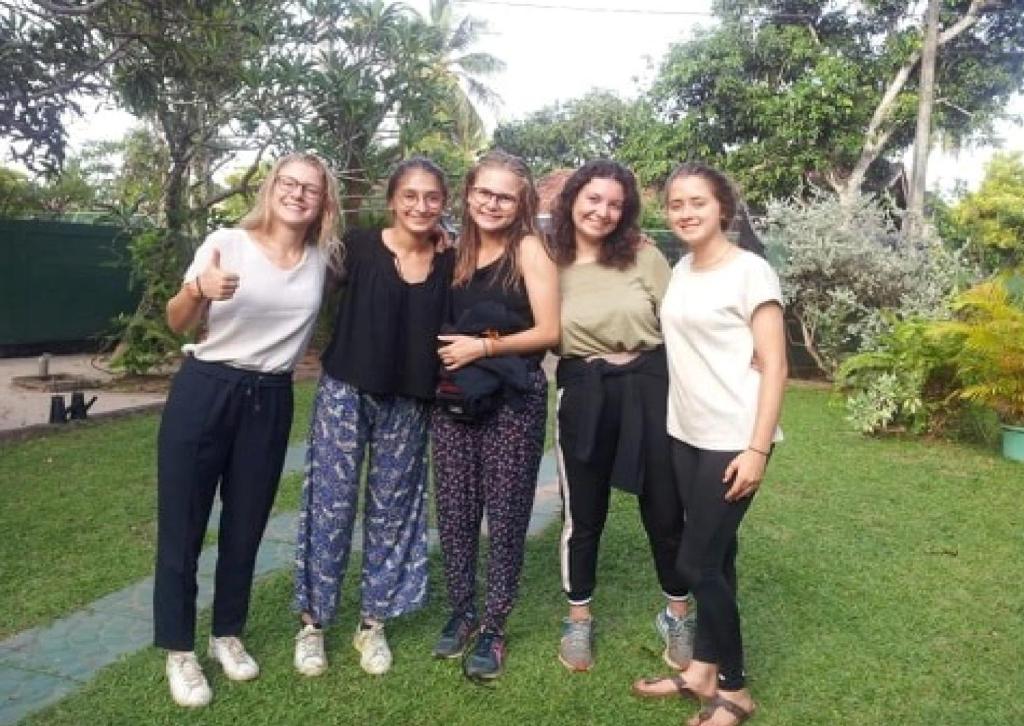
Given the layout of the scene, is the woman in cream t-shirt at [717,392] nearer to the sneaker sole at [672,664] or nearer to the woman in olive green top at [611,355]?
the woman in olive green top at [611,355]

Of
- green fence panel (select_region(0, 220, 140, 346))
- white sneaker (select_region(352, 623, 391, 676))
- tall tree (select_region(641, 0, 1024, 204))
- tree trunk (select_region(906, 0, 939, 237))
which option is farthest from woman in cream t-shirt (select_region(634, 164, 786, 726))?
tall tree (select_region(641, 0, 1024, 204))

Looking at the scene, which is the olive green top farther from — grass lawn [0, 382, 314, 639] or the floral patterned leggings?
grass lawn [0, 382, 314, 639]

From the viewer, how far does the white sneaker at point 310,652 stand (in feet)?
9.90

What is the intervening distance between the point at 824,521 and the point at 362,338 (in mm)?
3292

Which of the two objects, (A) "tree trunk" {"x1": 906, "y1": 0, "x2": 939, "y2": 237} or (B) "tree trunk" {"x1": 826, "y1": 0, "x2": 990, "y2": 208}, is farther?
(B) "tree trunk" {"x1": 826, "y1": 0, "x2": 990, "y2": 208}

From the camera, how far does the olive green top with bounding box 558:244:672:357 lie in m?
2.89

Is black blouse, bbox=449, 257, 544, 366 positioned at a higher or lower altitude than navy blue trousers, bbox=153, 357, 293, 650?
A: higher

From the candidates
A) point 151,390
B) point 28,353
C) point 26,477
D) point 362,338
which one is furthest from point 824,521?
point 28,353

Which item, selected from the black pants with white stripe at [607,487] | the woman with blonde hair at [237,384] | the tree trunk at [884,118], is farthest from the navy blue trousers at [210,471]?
the tree trunk at [884,118]

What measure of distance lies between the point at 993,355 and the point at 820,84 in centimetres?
967

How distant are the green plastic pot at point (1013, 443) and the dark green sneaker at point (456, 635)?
5.40 m

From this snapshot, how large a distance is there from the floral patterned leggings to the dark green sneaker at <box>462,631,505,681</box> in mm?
40

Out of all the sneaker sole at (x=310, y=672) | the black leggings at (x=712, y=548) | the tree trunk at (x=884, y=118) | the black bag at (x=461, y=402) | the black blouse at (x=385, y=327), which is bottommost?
the sneaker sole at (x=310, y=672)

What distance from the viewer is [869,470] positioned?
256 inches
